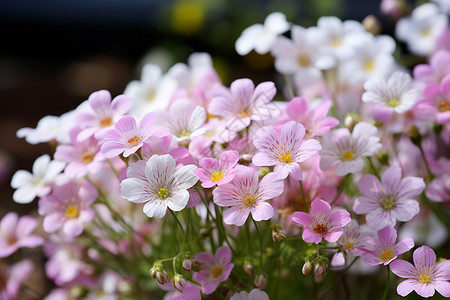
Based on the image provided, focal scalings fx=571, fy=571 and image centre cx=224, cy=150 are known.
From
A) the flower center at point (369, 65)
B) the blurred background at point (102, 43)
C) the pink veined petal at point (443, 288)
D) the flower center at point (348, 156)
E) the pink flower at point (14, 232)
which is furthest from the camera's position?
the blurred background at point (102, 43)

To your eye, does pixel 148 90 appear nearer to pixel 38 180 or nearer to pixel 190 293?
pixel 38 180

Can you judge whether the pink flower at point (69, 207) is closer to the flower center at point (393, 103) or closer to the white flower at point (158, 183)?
the white flower at point (158, 183)

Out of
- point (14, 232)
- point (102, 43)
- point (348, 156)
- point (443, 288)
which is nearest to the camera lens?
point (443, 288)

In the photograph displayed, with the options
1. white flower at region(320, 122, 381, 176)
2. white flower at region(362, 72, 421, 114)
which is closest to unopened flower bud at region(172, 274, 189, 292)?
white flower at region(320, 122, 381, 176)

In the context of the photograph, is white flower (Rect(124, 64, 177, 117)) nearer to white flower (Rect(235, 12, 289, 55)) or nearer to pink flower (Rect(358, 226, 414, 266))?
white flower (Rect(235, 12, 289, 55))

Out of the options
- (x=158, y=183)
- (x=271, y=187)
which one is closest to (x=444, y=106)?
(x=271, y=187)

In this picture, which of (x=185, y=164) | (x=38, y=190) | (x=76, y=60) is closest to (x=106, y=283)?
(x=38, y=190)

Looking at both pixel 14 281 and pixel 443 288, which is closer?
pixel 443 288

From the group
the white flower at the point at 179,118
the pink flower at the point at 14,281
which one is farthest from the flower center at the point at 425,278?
the pink flower at the point at 14,281
